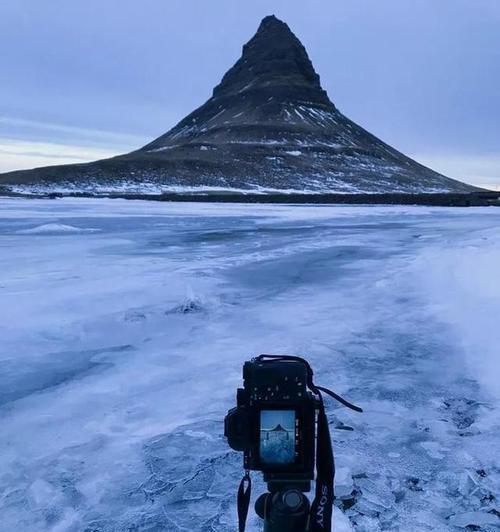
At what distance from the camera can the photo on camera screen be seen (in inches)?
70.3

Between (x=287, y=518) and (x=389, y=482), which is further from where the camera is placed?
(x=389, y=482)

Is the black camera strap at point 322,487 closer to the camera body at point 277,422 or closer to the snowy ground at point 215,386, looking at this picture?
the camera body at point 277,422

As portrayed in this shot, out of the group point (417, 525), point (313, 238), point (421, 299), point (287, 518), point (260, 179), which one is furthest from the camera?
point (260, 179)

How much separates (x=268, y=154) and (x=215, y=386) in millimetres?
125575

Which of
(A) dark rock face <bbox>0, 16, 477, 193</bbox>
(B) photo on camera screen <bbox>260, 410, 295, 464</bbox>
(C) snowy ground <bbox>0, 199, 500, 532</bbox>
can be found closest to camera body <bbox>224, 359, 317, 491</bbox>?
(B) photo on camera screen <bbox>260, 410, 295, 464</bbox>

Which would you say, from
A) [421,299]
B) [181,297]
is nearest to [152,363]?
[181,297]

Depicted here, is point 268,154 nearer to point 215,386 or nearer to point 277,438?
point 215,386

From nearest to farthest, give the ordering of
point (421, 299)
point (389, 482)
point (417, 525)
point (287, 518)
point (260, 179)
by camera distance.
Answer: point (287, 518), point (417, 525), point (389, 482), point (421, 299), point (260, 179)

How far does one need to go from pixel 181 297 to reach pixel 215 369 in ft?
11.6

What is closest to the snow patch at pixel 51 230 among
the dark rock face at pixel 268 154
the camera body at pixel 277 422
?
the camera body at pixel 277 422

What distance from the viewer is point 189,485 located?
3396 mm

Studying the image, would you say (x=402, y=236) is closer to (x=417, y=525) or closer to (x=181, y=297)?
(x=181, y=297)

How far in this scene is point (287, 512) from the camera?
5.74 ft

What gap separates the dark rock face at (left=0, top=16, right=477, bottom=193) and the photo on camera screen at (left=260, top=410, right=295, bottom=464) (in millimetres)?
92229
